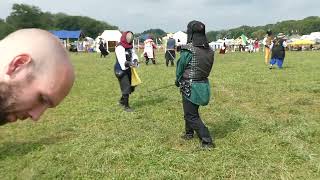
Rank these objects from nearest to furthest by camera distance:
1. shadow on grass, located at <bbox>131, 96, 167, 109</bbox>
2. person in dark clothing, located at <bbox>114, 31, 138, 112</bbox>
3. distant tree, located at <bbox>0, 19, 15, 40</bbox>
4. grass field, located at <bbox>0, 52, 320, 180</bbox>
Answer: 1. distant tree, located at <bbox>0, 19, 15, 40</bbox>
2. grass field, located at <bbox>0, 52, 320, 180</bbox>
3. person in dark clothing, located at <bbox>114, 31, 138, 112</bbox>
4. shadow on grass, located at <bbox>131, 96, 167, 109</bbox>

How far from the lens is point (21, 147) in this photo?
25.6 feet

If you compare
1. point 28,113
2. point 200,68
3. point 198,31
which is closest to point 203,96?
point 200,68

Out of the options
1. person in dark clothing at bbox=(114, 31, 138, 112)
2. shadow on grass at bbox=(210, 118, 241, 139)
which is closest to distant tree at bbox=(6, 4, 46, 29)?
person in dark clothing at bbox=(114, 31, 138, 112)

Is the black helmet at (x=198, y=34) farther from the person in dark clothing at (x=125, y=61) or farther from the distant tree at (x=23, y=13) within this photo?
the distant tree at (x=23, y=13)

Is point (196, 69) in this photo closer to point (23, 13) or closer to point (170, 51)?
point (170, 51)

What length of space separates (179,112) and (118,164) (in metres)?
4.20

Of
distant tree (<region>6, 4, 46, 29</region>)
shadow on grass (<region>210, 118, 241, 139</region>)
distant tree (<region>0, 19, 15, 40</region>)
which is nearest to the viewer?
distant tree (<region>0, 19, 15, 40</region>)

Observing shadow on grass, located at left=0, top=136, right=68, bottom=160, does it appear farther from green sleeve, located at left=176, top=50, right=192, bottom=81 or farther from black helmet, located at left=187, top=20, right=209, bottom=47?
black helmet, located at left=187, top=20, right=209, bottom=47

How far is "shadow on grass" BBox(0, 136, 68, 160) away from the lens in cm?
745

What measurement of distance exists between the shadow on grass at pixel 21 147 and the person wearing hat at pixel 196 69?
96.6 inches

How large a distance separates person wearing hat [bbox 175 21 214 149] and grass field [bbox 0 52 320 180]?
0.34 m

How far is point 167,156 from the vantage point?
22.4ft

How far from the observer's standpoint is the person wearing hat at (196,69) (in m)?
7.34

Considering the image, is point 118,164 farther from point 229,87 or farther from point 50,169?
point 229,87
